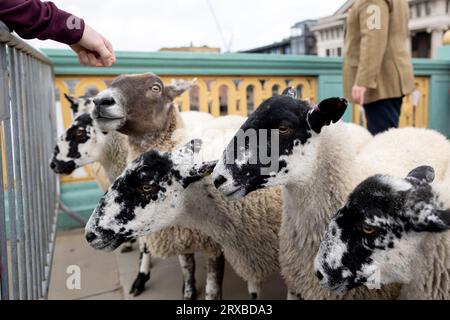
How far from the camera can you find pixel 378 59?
91.5 inches

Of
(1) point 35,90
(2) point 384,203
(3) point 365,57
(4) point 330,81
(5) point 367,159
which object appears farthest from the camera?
(4) point 330,81

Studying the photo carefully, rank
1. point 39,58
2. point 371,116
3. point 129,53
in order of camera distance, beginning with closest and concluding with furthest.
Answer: point 39,58 → point 371,116 → point 129,53

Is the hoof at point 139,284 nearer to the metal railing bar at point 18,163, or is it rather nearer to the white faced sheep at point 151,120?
the white faced sheep at point 151,120

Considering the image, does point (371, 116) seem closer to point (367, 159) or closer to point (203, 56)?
point (367, 159)

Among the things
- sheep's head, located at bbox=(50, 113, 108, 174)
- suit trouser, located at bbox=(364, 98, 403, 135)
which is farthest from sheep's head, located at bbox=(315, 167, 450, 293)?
suit trouser, located at bbox=(364, 98, 403, 135)

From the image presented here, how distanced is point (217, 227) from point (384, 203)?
740 mm

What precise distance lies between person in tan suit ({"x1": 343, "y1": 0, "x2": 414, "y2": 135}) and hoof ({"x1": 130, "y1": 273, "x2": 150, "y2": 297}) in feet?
5.64

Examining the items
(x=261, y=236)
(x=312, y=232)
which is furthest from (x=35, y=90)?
(x=312, y=232)

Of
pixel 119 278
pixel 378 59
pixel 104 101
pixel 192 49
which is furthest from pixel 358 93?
pixel 192 49

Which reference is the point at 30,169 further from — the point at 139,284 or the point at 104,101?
the point at 139,284

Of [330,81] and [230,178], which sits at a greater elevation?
[330,81]

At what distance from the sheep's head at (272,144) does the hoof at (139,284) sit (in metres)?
1.30

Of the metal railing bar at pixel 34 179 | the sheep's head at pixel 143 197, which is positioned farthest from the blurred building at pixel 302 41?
the sheep's head at pixel 143 197
